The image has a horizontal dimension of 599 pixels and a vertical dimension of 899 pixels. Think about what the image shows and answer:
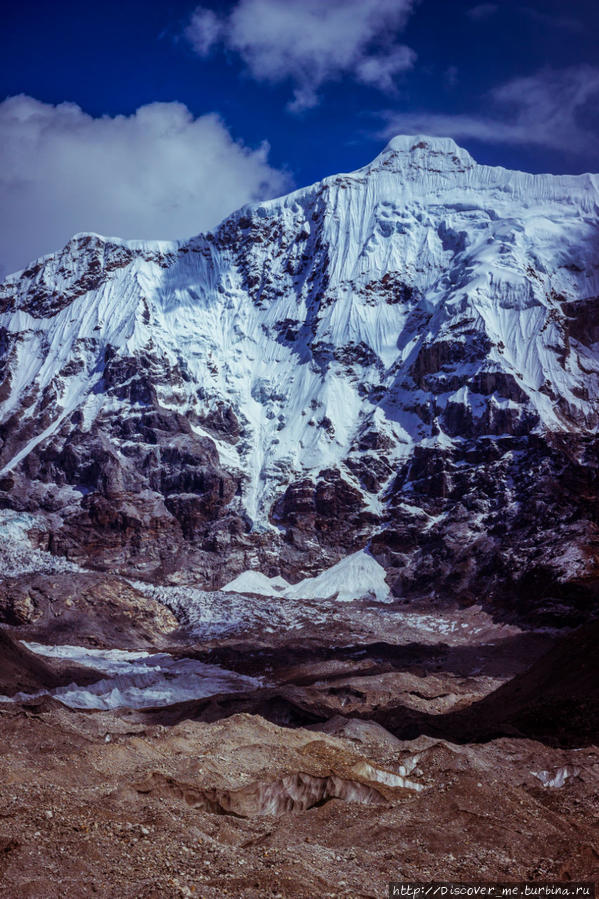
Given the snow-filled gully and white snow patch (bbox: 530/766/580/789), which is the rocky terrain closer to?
white snow patch (bbox: 530/766/580/789)

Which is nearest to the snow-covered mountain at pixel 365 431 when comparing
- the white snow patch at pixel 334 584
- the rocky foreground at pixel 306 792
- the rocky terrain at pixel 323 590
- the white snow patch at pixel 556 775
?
the rocky terrain at pixel 323 590

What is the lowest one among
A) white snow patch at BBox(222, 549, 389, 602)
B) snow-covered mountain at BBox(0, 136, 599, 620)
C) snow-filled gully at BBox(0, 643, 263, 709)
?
snow-filled gully at BBox(0, 643, 263, 709)

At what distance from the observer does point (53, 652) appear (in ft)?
328

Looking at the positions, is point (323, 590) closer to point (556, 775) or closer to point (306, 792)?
point (556, 775)

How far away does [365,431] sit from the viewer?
557ft

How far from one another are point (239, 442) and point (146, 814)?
160932 millimetres

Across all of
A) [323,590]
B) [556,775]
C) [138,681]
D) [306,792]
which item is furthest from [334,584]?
[306,792]

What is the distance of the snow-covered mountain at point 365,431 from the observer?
463 feet

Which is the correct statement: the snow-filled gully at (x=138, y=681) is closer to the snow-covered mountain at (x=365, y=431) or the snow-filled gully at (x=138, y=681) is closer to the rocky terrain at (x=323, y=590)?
the rocky terrain at (x=323, y=590)

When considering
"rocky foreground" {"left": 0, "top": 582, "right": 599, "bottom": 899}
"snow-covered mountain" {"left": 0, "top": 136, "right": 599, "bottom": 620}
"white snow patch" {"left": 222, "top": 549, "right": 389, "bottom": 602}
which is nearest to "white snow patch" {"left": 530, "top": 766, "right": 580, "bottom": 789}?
"rocky foreground" {"left": 0, "top": 582, "right": 599, "bottom": 899}

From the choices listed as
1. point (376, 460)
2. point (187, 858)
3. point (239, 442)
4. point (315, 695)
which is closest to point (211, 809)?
point (187, 858)

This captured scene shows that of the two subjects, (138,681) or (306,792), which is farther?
(138,681)

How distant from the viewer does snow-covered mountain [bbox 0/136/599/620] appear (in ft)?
463

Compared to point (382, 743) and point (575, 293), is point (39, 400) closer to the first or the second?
point (575, 293)
